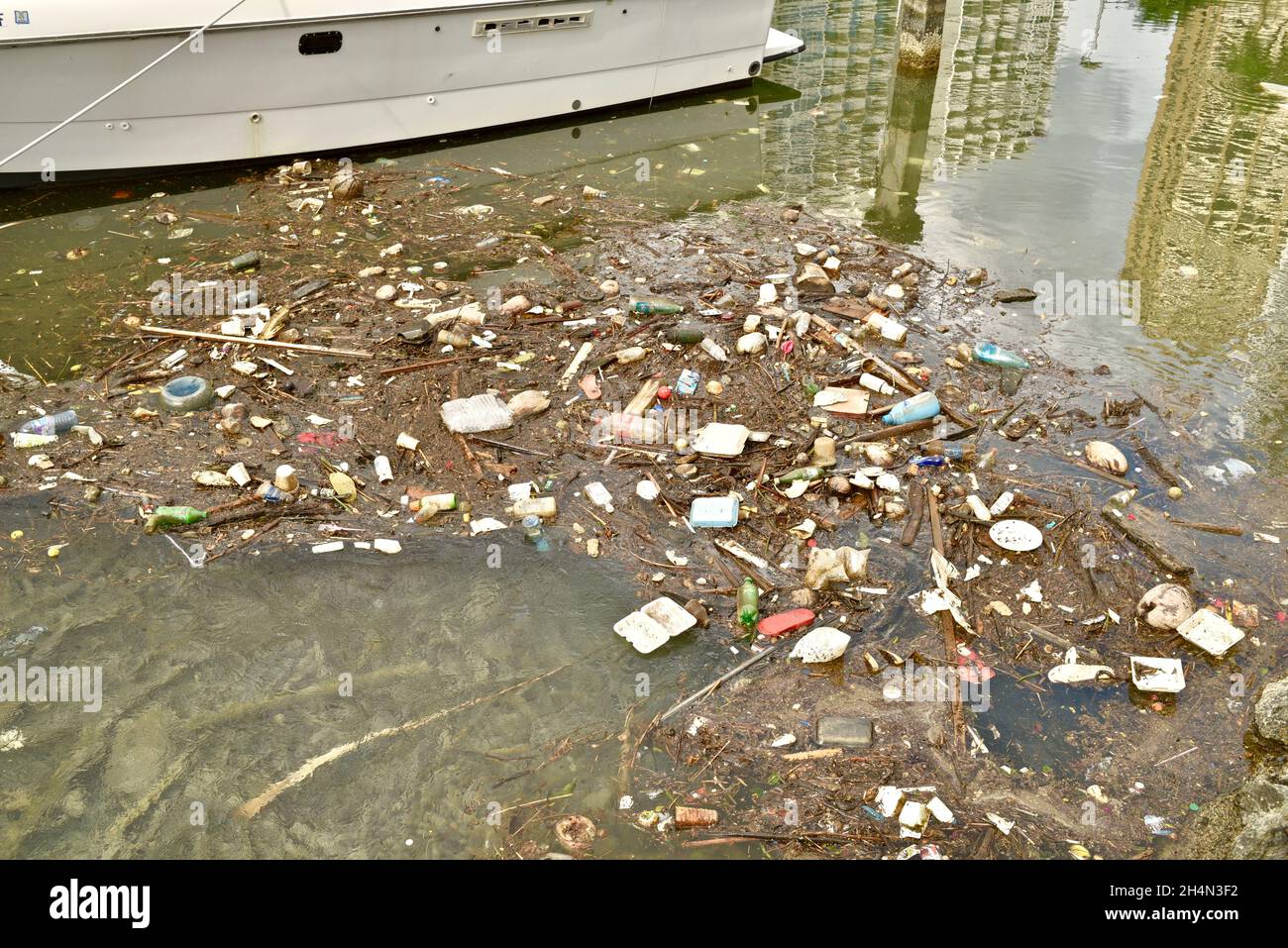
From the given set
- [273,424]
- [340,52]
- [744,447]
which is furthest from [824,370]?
[340,52]

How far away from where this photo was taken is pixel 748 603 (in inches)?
162

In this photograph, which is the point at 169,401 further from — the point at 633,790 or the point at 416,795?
the point at 633,790

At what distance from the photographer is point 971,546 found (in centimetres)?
448

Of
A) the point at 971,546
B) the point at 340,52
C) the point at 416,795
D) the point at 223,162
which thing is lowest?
the point at 416,795

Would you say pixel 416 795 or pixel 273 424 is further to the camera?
pixel 273 424

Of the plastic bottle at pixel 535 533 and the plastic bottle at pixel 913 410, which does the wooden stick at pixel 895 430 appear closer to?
the plastic bottle at pixel 913 410

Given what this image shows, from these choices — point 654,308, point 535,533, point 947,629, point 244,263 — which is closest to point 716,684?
point 947,629

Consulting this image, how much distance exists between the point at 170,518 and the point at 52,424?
1.20 meters

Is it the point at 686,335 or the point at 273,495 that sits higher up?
the point at 686,335

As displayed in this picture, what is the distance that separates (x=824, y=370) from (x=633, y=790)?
305cm

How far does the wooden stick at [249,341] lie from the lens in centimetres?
580

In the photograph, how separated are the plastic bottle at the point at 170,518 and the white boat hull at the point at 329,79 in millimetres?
4561

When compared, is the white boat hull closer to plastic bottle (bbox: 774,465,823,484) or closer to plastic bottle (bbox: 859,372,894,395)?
plastic bottle (bbox: 859,372,894,395)

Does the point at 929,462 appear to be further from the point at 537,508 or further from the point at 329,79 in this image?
the point at 329,79
